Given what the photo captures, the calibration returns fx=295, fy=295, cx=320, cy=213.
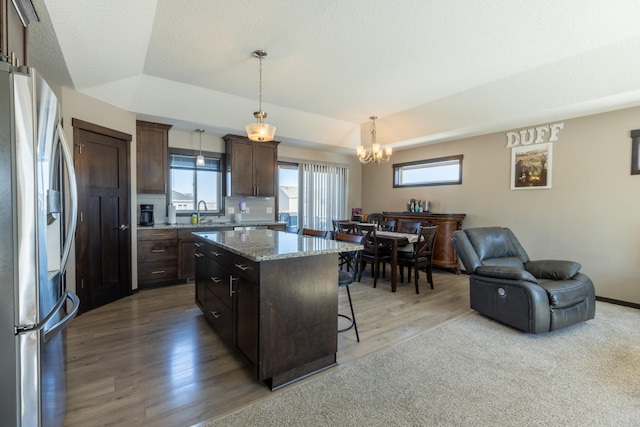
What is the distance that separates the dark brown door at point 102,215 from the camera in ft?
11.0

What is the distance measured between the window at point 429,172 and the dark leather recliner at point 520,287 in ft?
7.28

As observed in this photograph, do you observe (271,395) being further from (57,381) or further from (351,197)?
(351,197)

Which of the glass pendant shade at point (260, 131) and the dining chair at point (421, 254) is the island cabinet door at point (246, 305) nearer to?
the glass pendant shade at point (260, 131)

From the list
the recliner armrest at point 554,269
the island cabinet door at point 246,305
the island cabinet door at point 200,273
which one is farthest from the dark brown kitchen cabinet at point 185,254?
the recliner armrest at point 554,269

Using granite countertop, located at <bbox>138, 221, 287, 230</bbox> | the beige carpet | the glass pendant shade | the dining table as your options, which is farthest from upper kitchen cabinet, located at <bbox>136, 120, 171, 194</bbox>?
the beige carpet

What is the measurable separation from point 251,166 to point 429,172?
3611mm

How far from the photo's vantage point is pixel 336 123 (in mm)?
5715

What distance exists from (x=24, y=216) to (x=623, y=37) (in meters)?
4.63

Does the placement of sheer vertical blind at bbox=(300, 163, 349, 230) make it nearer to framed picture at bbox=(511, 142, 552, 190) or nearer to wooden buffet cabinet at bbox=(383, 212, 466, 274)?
wooden buffet cabinet at bbox=(383, 212, 466, 274)

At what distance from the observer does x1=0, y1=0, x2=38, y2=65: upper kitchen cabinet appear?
4.48ft

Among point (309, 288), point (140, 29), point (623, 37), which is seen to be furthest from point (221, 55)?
point (623, 37)

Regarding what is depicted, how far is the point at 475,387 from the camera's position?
2.08m

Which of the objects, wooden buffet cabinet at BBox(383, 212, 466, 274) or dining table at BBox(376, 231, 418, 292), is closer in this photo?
dining table at BBox(376, 231, 418, 292)

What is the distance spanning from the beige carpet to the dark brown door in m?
2.78
